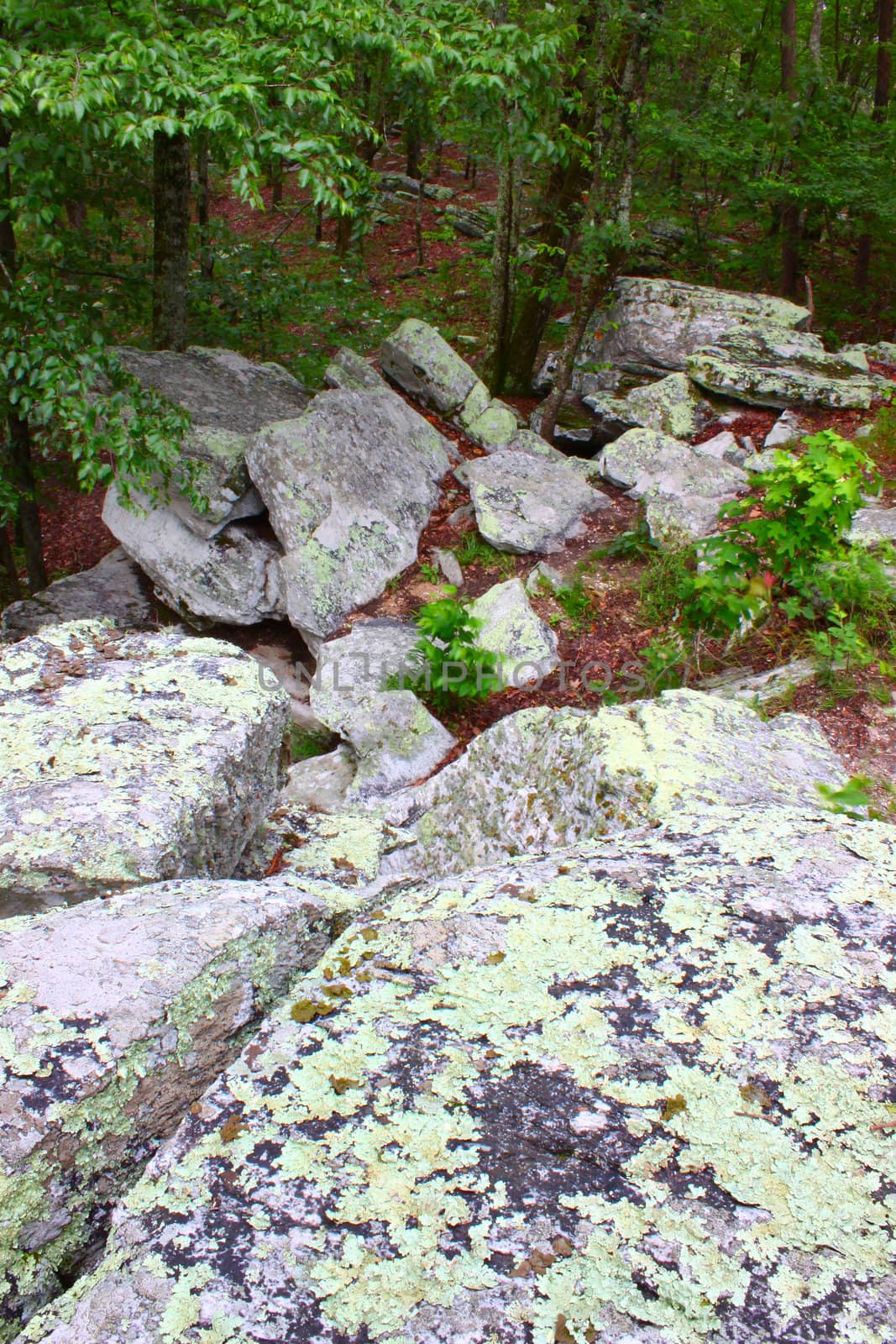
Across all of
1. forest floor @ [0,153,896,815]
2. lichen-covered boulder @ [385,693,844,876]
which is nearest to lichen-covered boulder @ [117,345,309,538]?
forest floor @ [0,153,896,815]

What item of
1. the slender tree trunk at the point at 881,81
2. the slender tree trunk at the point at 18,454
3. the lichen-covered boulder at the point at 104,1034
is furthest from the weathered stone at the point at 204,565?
the slender tree trunk at the point at 881,81

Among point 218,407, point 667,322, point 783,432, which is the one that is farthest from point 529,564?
point 667,322

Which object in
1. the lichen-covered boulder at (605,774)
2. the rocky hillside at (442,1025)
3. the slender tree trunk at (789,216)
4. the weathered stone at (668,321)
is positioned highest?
the slender tree trunk at (789,216)

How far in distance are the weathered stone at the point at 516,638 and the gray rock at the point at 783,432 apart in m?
3.72

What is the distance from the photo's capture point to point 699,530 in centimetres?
743

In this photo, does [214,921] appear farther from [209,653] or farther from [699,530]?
[699,530]

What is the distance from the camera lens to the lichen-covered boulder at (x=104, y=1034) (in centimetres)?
149

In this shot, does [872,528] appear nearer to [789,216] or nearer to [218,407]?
[218,407]

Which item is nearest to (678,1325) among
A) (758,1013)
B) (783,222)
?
(758,1013)

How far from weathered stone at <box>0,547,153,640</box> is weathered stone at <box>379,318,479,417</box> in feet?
12.9

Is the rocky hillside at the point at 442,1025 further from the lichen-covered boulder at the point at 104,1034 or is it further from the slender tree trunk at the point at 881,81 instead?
the slender tree trunk at the point at 881,81

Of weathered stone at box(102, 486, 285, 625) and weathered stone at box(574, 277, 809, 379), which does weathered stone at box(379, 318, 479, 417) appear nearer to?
weathered stone at box(574, 277, 809, 379)

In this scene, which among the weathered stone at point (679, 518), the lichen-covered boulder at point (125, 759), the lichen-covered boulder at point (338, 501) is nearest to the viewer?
the lichen-covered boulder at point (125, 759)

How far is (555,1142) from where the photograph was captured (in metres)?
1.51
